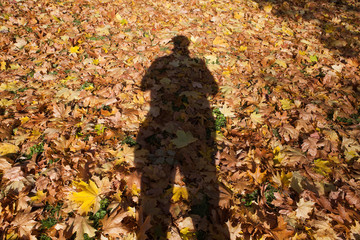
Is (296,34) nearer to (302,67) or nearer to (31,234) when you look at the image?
(302,67)

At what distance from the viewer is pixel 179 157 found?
2.72m

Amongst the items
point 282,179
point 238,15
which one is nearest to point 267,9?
point 238,15

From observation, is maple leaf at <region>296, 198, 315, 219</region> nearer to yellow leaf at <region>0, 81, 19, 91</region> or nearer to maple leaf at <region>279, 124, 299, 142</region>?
maple leaf at <region>279, 124, 299, 142</region>

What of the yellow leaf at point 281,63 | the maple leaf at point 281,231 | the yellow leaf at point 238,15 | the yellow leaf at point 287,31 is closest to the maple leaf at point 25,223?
the maple leaf at point 281,231

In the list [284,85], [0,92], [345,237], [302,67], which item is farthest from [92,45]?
[345,237]

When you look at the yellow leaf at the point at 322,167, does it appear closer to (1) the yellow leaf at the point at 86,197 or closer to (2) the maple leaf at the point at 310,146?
(2) the maple leaf at the point at 310,146

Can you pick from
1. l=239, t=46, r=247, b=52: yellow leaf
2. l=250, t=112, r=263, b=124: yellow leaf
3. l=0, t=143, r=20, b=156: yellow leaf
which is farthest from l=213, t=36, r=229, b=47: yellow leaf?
l=0, t=143, r=20, b=156: yellow leaf

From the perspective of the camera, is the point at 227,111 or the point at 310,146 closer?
the point at 310,146

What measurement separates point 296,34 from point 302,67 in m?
1.55

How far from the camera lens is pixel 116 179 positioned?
2.42 metres

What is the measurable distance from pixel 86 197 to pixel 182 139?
1.38m

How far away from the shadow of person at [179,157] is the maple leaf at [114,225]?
7.3 inches

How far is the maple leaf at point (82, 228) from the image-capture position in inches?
78.9

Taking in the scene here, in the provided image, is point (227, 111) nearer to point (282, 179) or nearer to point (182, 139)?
point (182, 139)
